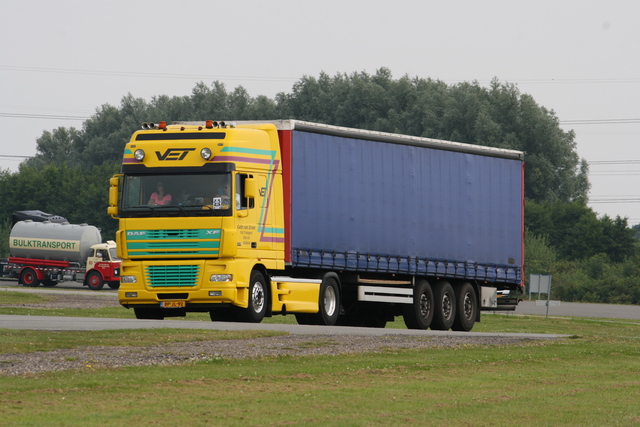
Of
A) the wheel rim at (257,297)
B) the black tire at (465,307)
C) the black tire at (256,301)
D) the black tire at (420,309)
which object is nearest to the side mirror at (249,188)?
the black tire at (256,301)

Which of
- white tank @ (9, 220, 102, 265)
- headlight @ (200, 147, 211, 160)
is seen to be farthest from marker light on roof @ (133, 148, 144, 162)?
white tank @ (9, 220, 102, 265)

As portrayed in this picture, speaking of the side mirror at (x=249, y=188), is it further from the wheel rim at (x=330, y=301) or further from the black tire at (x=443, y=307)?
the black tire at (x=443, y=307)

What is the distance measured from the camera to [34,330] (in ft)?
65.2

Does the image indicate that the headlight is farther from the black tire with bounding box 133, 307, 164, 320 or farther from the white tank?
the white tank

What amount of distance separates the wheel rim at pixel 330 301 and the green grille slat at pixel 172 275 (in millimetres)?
3835

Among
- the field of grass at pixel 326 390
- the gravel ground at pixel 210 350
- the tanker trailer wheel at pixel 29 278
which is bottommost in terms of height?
the field of grass at pixel 326 390

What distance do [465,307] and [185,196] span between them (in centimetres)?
978

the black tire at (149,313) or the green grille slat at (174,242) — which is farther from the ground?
the green grille slat at (174,242)

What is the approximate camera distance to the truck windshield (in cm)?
2364

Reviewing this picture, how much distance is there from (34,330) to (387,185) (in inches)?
423

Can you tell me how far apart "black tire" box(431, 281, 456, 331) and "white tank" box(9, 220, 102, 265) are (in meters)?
36.4

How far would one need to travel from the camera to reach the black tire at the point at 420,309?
2870 centimetres

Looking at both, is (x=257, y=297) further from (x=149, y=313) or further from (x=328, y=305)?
(x=149, y=313)

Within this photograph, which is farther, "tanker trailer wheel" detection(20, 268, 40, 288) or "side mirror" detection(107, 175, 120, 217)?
"tanker trailer wheel" detection(20, 268, 40, 288)
